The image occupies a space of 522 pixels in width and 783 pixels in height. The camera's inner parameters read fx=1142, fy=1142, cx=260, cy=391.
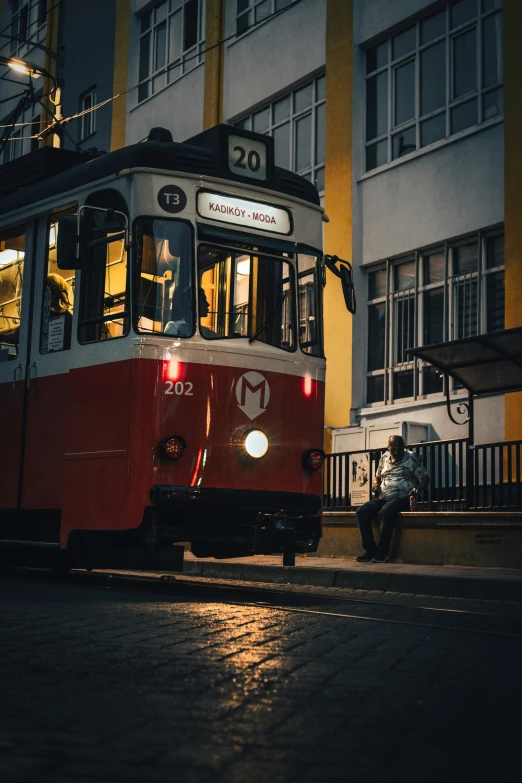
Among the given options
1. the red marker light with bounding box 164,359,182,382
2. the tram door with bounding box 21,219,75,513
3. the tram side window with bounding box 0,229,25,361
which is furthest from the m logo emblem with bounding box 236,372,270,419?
the tram side window with bounding box 0,229,25,361

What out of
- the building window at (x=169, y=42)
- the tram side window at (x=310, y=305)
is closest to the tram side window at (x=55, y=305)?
the tram side window at (x=310, y=305)

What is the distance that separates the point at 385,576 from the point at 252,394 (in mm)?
2702

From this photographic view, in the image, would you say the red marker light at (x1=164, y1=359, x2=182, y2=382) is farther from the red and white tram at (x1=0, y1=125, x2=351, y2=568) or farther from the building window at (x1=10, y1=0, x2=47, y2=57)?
the building window at (x1=10, y1=0, x2=47, y2=57)

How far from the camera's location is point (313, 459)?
10.3 metres

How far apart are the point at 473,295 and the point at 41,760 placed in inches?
527

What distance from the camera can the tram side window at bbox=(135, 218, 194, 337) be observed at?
9531 mm

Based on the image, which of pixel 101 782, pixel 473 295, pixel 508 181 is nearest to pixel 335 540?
pixel 473 295

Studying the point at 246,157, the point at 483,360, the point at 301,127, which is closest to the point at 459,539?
the point at 483,360

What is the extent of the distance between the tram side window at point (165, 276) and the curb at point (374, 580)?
3.51m

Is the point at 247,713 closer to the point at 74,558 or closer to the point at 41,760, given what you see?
the point at 41,760

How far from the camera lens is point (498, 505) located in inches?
535

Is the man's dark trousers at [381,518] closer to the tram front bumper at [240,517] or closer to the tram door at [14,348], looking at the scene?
the tram front bumper at [240,517]

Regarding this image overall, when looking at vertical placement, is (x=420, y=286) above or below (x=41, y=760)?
above

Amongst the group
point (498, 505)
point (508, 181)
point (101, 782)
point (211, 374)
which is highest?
point (508, 181)
